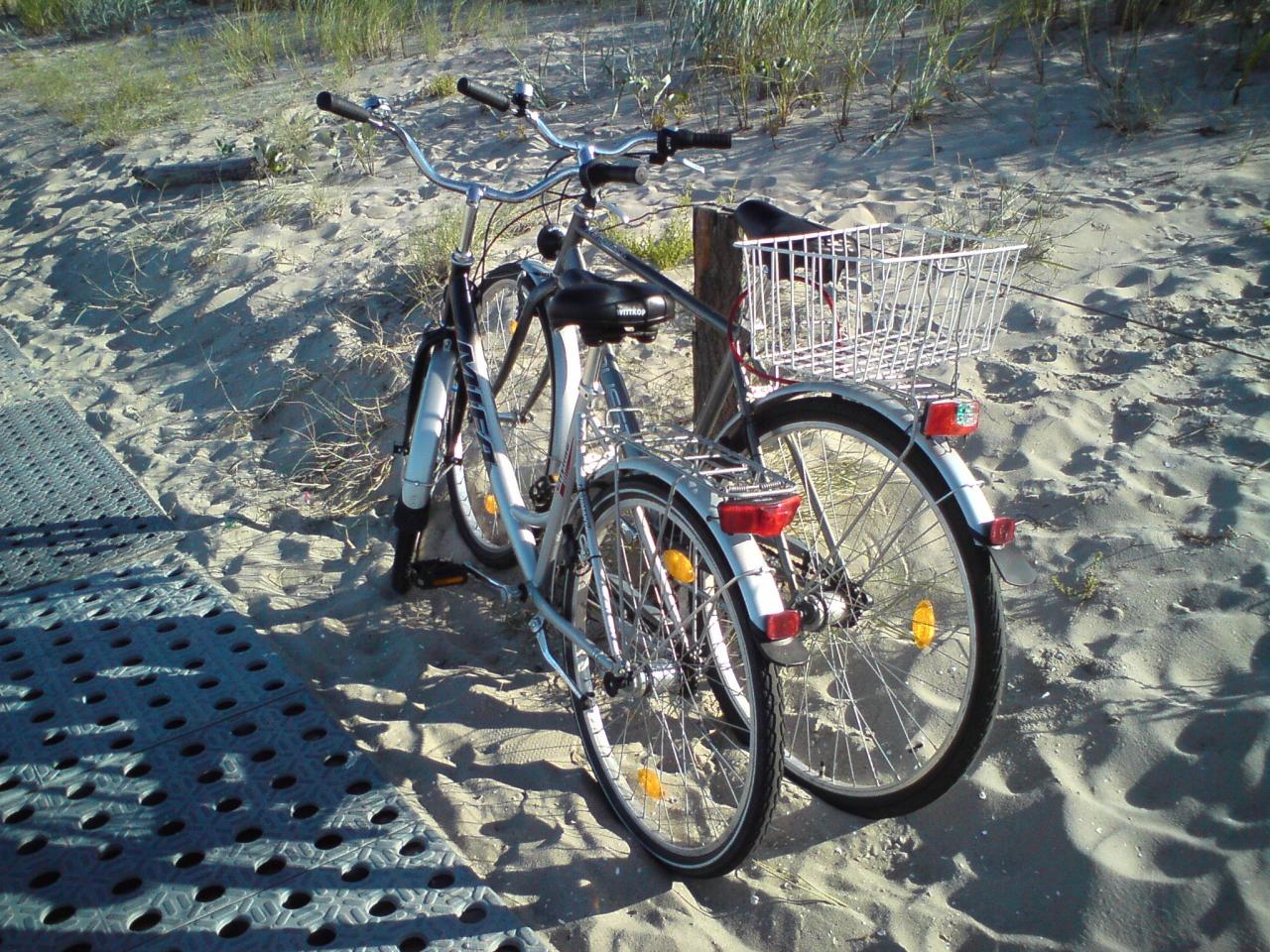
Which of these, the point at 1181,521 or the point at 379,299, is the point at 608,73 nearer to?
the point at 379,299

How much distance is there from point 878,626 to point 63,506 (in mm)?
3436

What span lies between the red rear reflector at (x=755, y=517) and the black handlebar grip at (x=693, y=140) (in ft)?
3.26

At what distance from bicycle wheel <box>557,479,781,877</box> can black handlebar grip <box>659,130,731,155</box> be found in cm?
88

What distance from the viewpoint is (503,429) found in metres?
3.44

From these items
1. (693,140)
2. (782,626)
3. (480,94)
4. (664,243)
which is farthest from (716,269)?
(664,243)

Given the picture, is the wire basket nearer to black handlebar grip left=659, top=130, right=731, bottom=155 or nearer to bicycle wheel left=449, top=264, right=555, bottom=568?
black handlebar grip left=659, top=130, right=731, bottom=155

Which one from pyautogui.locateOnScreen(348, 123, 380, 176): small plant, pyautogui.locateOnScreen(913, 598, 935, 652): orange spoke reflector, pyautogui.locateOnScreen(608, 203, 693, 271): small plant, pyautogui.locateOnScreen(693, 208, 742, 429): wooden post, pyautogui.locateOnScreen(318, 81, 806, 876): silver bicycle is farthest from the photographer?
pyautogui.locateOnScreen(348, 123, 380, 176): small plant

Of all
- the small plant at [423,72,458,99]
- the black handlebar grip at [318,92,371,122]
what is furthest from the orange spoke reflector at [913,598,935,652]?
the small plant at [423,72,458,99]

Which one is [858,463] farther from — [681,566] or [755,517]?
[755,517]

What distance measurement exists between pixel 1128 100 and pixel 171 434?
18.3 ft

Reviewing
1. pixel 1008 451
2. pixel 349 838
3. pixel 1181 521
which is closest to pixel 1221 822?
pixel 1181 521

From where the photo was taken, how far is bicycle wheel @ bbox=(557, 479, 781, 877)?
6.70 ft

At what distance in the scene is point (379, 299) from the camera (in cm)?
513

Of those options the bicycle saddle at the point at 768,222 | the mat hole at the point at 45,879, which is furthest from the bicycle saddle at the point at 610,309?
the mat hole at the point at 45,879
